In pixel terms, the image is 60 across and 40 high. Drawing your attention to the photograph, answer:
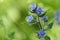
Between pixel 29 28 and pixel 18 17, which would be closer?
pixel 29 28

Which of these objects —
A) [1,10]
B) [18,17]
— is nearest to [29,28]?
[18,17]

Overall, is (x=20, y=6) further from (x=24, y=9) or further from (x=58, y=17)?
(x=58, y=17)

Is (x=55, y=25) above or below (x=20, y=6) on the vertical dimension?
below

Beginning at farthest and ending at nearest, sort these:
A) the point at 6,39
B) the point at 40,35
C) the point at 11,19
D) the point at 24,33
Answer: the point at 11,19, the point at 24,33, the point at 6,39, the point at 40,35

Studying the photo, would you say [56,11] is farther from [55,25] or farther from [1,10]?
[1,10]

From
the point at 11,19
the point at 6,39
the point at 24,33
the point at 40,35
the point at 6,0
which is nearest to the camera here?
the point at 40,35

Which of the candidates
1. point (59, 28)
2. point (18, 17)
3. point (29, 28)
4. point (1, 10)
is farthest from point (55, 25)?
point (1, 10)
